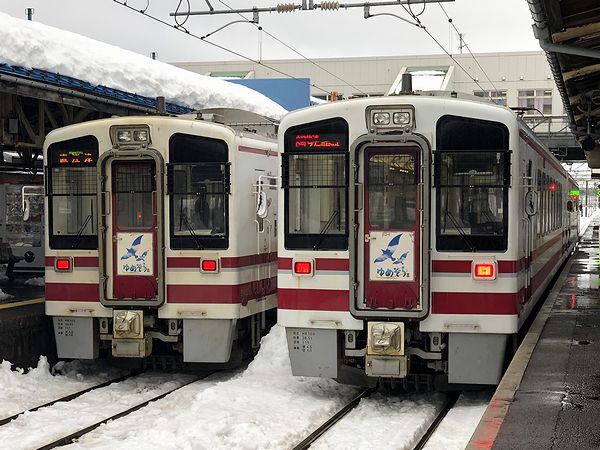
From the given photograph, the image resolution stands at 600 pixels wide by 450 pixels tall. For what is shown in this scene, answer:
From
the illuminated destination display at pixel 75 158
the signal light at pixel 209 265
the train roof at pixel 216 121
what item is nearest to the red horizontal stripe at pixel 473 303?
the signal light at pixel 209 265

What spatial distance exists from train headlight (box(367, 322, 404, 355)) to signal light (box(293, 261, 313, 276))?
83 cm

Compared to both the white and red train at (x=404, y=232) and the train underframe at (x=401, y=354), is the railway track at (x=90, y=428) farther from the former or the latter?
the white and red train at (x=404, y=232)

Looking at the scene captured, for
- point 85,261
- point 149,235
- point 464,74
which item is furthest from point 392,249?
point 464,74

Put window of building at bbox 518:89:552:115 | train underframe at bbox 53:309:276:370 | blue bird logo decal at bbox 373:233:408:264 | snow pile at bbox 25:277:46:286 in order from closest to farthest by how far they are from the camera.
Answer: blue bird logo decal at bbox 373:233:408:264 → train underframe at bbox 53:309:276:370 → snow pile at bbox 25:277:46:286 → window of building at bbox 518:89:552:115

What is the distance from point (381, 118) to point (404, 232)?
1096 mm

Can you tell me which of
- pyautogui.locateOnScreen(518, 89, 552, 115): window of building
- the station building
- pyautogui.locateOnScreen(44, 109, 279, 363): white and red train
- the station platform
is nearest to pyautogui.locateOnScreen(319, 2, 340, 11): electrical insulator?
pyautogui.locateOnScreen(44, 109, 279, 363): white and red train

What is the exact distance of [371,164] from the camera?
8312 mm

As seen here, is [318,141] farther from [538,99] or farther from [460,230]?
[538,99]

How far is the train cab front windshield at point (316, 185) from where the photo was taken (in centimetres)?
837

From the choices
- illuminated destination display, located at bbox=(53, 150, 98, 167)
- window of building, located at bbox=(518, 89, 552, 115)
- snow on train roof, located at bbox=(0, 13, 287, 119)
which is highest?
window of building, located at bbox=(518, 89, 552, 115)

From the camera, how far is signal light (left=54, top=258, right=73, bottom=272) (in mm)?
9957

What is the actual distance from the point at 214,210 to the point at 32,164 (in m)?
5.24

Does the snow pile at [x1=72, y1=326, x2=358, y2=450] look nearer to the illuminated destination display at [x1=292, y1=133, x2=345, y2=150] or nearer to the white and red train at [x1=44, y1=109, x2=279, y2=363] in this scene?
the white and red train at [x1=44, y1=109, x2=279, y2=363]

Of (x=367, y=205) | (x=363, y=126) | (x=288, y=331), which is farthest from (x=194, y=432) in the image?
(x=363, y=126)
